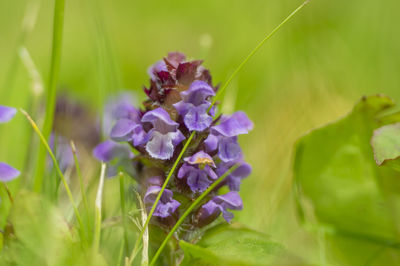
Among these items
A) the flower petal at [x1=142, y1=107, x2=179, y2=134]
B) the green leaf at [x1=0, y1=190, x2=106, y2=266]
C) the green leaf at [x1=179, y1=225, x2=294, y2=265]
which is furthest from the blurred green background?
the green leaf at [x1=0, y1=190, x2=106, y2=266]

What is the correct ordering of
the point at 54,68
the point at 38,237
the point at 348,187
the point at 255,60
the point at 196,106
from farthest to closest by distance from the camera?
the point at 255,60 < the point at 348,187 < the point at 54,68 < the point at 196,106 < the point at 38,237

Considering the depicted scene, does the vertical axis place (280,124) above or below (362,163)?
below

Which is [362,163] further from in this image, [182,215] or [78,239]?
[78,239]

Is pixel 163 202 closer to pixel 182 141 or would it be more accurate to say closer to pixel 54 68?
pixel 182 141

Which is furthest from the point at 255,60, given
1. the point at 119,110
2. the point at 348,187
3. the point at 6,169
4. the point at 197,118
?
the point at 6,169

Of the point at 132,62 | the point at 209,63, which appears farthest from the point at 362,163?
the point at 132,62

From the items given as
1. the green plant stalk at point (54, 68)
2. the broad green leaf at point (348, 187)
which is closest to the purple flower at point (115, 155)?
the green plant stalk at point (54, 68)
